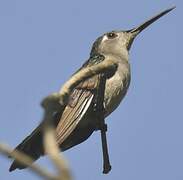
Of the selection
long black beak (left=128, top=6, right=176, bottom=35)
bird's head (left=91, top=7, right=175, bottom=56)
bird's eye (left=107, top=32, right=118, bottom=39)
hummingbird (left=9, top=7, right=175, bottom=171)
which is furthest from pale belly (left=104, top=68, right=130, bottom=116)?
bird's eye (left=107, top=32, right=118, bottom=39)

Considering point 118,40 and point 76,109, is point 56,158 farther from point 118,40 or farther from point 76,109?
point 118,40

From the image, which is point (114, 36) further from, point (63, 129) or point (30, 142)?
point (30, 142)

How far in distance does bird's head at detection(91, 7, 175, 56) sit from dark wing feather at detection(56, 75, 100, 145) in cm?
238

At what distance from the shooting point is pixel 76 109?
778cm

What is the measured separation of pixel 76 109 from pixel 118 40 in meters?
3.54

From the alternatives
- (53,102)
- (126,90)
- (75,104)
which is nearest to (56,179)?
(53,102)

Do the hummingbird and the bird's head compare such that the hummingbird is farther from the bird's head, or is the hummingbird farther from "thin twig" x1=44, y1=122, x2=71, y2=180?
"thin twig" x1=44, y1=122, x2=71, y2=180

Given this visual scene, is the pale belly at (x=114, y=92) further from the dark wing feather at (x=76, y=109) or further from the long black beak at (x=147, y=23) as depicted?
the long black beak at (x=147, y=23)

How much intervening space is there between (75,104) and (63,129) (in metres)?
0.76

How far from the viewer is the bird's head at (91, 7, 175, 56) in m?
10.5

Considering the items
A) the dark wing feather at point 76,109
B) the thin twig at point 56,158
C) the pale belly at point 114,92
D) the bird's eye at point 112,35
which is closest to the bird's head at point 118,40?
the bird's eye at point 112,35

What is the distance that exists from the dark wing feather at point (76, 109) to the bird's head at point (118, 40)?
7.80ft

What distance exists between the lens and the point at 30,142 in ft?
20.8

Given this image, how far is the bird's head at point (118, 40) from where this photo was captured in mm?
10539
